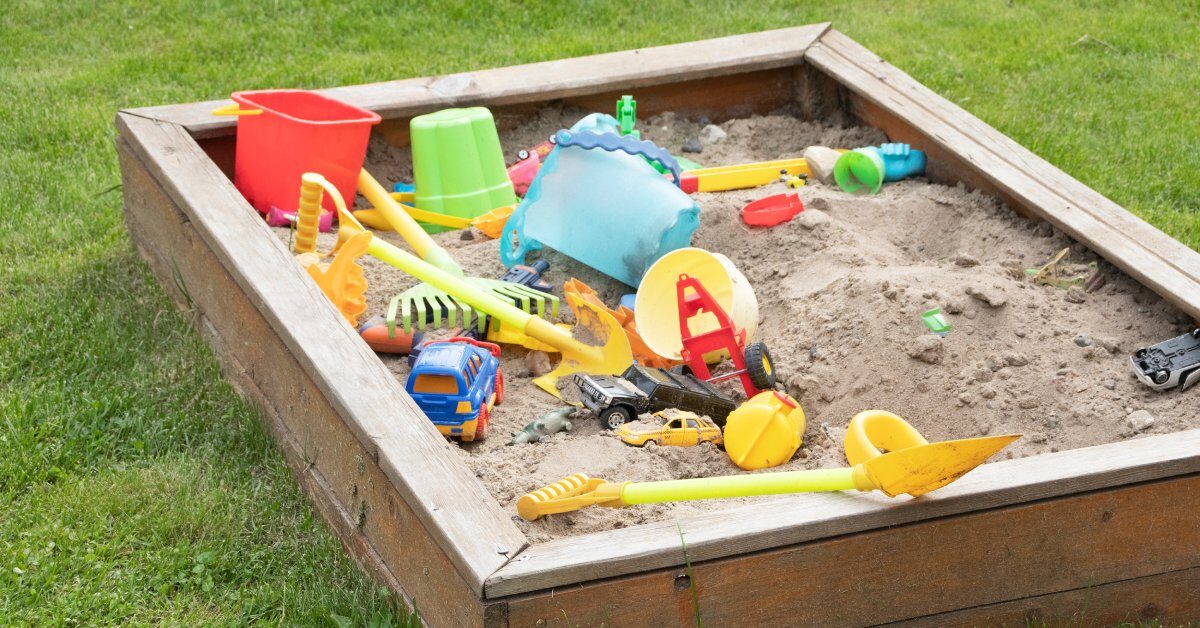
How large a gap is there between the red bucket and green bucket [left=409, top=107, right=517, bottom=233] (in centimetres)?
17

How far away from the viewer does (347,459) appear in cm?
230

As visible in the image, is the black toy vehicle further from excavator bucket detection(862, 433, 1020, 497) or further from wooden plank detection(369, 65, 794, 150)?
wooden plank detection(369, 65, 794, 150)

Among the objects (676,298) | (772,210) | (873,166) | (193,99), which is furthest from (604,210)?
(193,99)

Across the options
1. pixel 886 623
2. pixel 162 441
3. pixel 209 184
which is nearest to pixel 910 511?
pixel 886 623

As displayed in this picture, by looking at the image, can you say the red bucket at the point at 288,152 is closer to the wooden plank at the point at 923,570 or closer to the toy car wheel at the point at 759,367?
the toy car wheel at the point at 759,367

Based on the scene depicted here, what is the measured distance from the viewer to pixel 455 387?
8.12 feet

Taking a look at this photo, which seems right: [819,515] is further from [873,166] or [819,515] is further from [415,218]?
[415,218]

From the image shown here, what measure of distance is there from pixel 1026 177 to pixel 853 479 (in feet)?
4.89

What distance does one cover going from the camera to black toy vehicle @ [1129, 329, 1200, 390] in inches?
94.6

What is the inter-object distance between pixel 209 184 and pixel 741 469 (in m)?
1.45

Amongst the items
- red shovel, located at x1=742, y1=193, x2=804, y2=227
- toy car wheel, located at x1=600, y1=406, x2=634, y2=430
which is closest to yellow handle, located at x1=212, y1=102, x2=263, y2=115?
red shovel, located at x1=742, y1=193, x2=804, y2=227

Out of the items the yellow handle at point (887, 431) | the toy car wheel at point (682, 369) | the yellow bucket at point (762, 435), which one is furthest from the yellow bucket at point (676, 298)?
the yellow handle at point (887, 431)

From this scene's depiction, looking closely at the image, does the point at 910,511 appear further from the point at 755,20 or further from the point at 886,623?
the point at 755,20

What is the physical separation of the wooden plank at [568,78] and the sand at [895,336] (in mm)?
485
